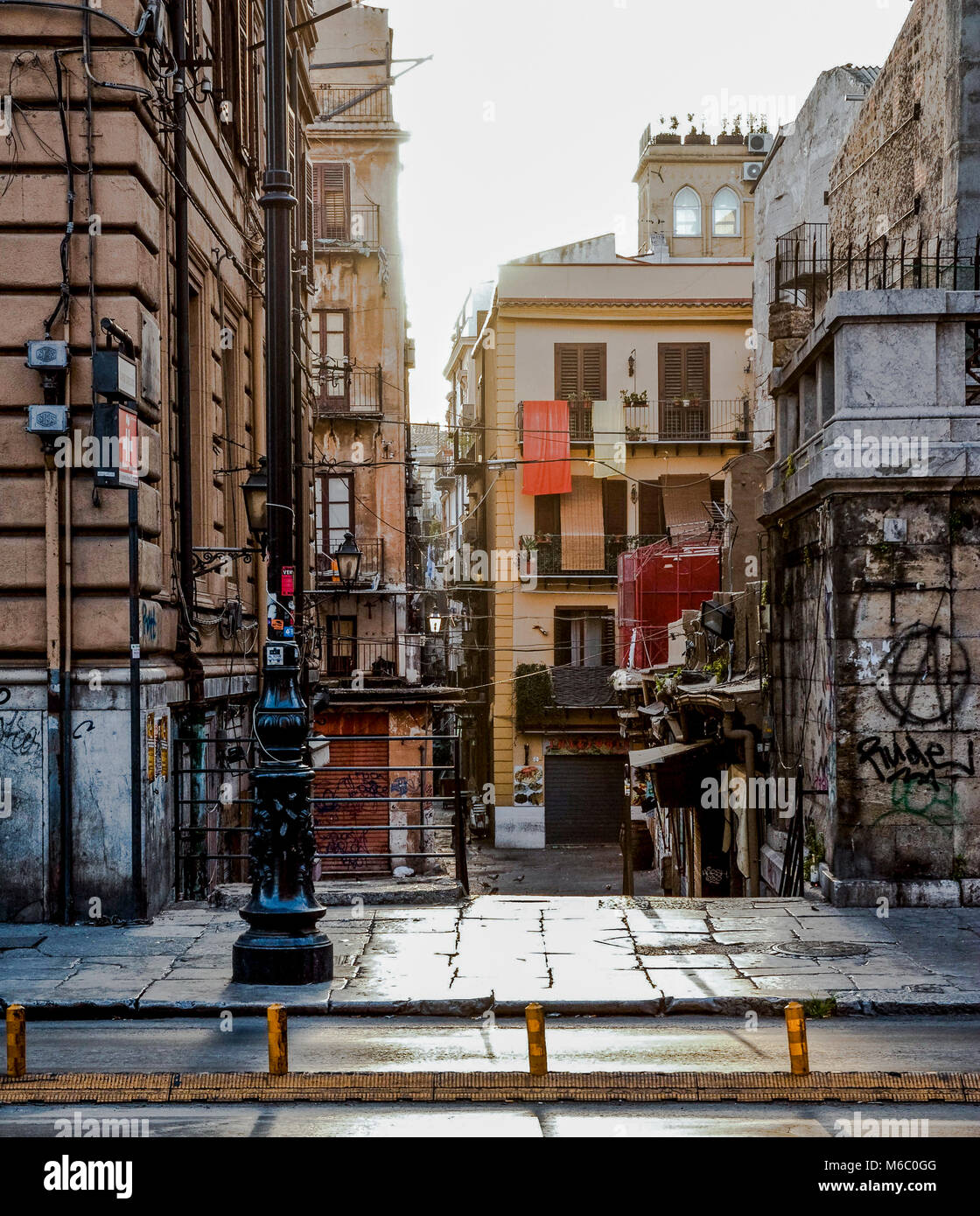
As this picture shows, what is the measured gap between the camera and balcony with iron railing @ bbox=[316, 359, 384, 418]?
126 ft

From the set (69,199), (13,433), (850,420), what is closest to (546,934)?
(850,420)

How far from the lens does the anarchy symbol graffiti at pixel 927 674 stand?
498 inches

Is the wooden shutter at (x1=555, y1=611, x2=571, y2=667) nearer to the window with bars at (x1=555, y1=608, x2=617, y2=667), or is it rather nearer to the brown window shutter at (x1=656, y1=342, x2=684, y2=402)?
the window with bars at (x1=555, y1=608, x2=617, y2=667)

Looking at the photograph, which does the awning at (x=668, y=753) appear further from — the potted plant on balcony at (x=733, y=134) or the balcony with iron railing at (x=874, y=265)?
the potted plant on balcony at (x=733, y=134)

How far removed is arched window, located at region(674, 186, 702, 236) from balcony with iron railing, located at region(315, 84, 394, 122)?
10.4 metres

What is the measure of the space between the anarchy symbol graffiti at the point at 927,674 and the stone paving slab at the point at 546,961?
1801mm

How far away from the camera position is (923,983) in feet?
32.0

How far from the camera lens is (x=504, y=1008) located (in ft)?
30.6

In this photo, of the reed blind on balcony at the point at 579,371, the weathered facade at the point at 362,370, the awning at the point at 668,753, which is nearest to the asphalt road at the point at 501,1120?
the awning at the point at 668,753

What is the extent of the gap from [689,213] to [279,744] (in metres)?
39.0

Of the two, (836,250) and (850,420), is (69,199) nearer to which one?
(850,420)

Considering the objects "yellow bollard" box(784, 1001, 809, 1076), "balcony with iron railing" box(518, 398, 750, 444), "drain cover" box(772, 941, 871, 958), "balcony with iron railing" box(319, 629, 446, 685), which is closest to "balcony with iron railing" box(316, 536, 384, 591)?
"balcony with iron railing" box(319, 629, 446, 685)
